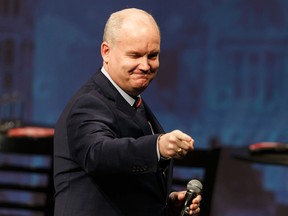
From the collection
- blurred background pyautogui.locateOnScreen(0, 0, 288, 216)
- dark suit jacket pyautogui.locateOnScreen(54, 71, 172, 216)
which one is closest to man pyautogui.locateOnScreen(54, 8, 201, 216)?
dark suit jacket pyautogui.locateOnScreen(54, 71, 172, 216)

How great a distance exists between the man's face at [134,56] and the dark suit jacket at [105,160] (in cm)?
4

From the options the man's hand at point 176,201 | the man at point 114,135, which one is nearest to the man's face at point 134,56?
the man at point 114,135

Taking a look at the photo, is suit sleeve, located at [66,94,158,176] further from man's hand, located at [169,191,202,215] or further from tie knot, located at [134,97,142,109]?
man's hand, located at [169,191,202,215]

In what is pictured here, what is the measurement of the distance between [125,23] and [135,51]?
0.07 metres

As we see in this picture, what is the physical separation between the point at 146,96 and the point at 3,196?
1186 millimetres

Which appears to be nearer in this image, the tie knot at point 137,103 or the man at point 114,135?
the man at point 114,135

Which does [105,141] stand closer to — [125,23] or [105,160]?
[105,160]

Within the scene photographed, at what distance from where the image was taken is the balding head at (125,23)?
1.67m

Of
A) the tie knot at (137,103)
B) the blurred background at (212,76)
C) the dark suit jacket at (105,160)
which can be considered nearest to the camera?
the dark suit jacket at (105,160)

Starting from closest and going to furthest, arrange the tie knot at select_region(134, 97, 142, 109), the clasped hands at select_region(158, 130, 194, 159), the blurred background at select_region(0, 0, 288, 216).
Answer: the clasped hands at select_region(158, 130, 194, 159)
the tie knot at select_region(134, 97, 142, 109)
the blurred background at select_region(0, 0, 288, 216)

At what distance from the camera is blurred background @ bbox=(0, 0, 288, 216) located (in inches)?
186

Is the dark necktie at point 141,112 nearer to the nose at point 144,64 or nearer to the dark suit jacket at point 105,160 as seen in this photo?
the dark suit jacket at point 105,160

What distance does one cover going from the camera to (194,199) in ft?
5.88

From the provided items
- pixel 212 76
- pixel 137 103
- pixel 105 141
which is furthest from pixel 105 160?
pixel 212 76
